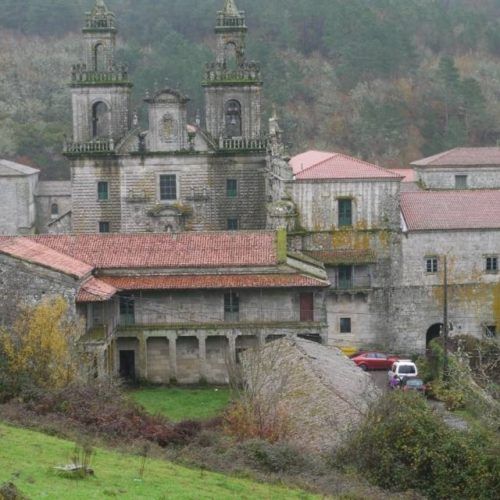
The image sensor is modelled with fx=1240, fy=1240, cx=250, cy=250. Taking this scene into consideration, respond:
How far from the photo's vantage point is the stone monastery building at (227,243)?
1603 inches

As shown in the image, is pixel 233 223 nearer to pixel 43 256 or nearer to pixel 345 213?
pixel 345 213

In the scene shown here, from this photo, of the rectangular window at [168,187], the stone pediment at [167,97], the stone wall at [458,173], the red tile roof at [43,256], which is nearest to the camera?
the red tile roof at [43,256]

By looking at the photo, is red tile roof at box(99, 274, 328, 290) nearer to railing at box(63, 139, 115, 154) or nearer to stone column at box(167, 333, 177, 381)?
stone column at box(167, 333, 177, 381)

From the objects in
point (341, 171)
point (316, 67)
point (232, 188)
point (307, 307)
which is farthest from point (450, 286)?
point (316, 67)

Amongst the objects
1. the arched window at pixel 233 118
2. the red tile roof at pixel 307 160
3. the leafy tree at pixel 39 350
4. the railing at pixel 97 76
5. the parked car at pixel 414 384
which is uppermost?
the railing at pixel 97 76

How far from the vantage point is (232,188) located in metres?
54.0

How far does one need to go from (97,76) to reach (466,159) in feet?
77.0

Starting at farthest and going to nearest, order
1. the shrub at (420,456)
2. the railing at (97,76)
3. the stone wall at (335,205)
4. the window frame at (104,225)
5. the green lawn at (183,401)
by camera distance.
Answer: the railing at (97,76) → the window frame at (104,225) → the stone wall at (335,205) → the green lawn at (183,401) → the shrub at (420,456)

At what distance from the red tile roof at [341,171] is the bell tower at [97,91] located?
10.9 meters

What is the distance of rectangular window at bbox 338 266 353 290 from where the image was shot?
4609 centimetres

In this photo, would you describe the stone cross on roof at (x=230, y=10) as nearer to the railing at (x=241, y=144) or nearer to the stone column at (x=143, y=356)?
the railing at (x=241, y=144)

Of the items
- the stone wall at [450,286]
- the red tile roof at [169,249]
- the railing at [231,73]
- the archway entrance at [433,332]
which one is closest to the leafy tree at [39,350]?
the red tile roof at [169,249]

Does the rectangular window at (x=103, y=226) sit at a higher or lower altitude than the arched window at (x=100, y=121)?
lower

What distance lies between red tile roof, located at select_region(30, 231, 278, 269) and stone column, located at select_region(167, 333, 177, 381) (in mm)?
2404
